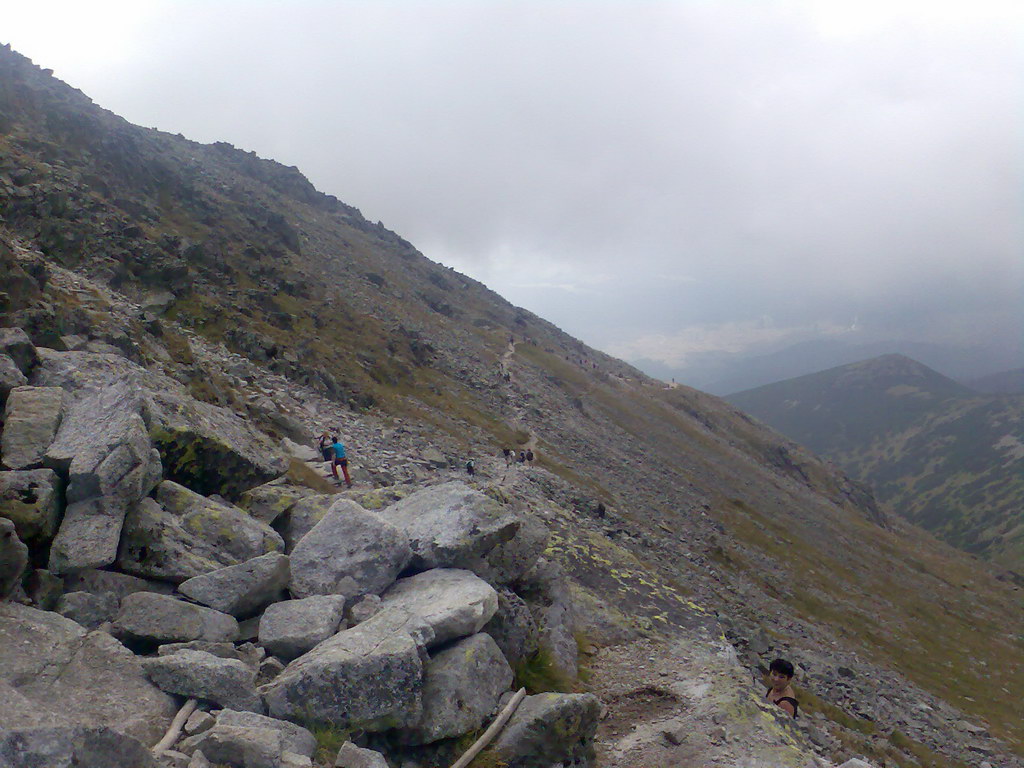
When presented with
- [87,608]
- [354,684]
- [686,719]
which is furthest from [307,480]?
[686,719]

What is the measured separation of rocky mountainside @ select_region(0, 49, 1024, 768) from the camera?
383 inches

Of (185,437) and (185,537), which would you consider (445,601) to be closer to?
(185,537)

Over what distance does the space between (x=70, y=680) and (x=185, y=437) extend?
635 centimetres

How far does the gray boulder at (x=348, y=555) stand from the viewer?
12.2 meters

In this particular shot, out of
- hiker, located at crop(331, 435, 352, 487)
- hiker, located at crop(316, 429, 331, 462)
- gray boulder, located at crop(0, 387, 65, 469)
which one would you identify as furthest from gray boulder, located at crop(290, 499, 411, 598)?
hiker, located at crop(316, 429, 331, 462)

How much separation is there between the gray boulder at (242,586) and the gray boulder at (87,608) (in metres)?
1.11

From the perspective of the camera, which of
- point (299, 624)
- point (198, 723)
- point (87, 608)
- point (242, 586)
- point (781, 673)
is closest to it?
point (198, 723)

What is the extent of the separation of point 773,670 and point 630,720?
377 centimetres

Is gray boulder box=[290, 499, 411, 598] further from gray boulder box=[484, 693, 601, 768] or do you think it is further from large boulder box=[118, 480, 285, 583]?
gray boulder box=[484, 693, 601, 768]

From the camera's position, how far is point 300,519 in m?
14.8

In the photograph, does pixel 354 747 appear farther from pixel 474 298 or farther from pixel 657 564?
pixel 474 298

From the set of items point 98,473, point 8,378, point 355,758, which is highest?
point 8,378

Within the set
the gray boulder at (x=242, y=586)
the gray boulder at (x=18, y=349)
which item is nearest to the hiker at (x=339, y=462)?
the gray boulder at (x=18, y=349)

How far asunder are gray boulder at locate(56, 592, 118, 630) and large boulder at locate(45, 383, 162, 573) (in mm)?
594
